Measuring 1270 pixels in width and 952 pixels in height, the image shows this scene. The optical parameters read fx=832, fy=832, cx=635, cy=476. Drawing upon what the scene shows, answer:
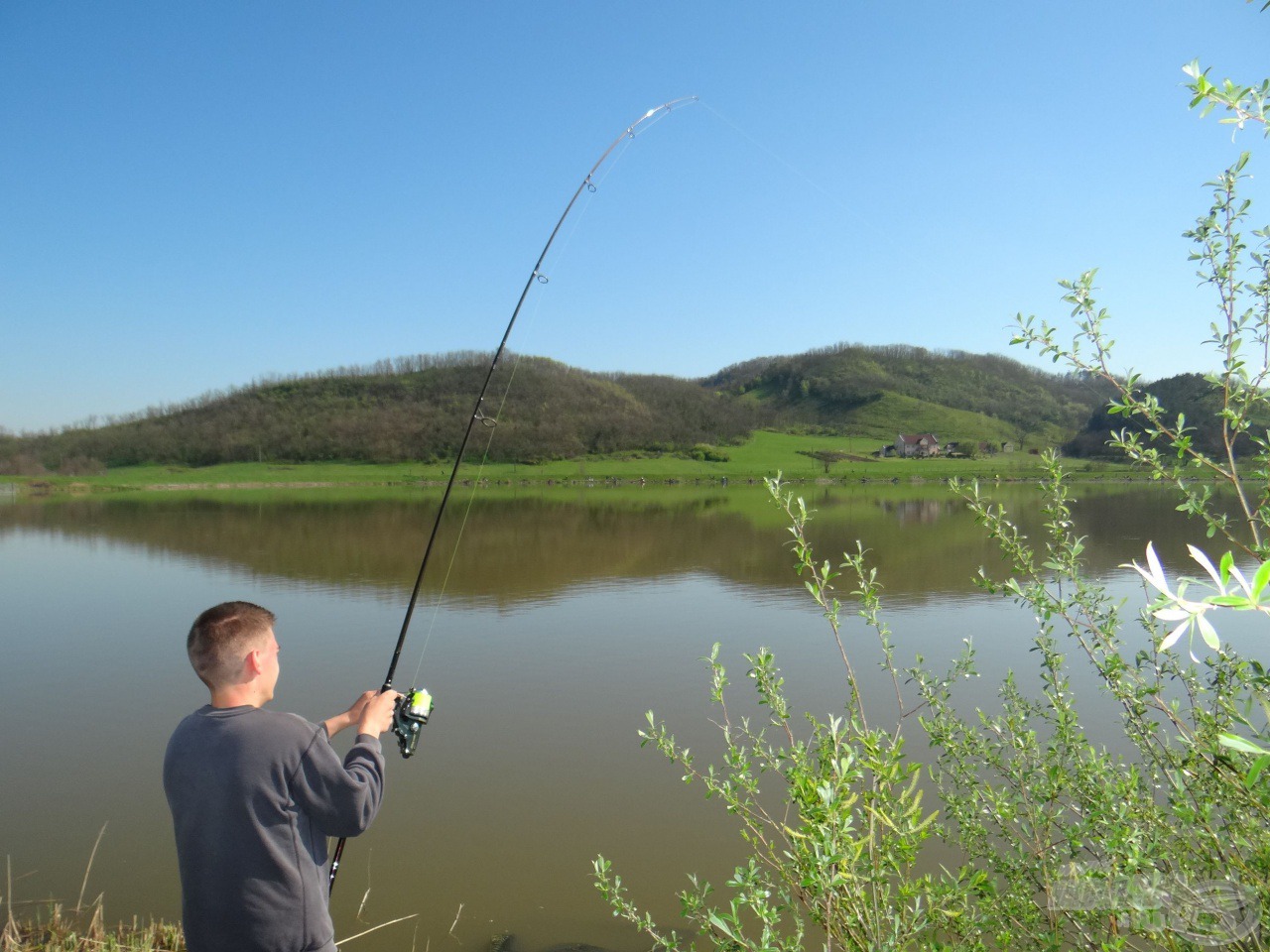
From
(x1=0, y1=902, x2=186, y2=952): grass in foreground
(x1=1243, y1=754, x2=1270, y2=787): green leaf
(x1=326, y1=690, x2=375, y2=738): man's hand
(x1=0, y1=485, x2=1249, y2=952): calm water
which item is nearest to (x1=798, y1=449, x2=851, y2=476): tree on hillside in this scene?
(x1=0, y1=485, x2=1249, y2=952): calm water

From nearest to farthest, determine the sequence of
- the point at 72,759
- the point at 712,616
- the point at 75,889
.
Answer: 1. the point at 75,889
2. the point at 72,759
3. the point at 712,616

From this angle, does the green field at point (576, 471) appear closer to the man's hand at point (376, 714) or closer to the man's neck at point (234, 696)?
the man's hand at point (376, 714)

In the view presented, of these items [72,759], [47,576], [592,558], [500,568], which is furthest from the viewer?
[592,558]

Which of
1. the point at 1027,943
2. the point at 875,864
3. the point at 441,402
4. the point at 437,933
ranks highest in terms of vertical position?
the point at 441,402

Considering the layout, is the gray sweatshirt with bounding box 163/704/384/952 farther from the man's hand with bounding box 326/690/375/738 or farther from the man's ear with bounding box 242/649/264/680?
the man's hand with bounding box 326/690/375/738

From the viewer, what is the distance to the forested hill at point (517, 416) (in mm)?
107375

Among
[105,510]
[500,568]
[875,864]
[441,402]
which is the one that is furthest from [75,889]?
[441,402]

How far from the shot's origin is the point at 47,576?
805 inches

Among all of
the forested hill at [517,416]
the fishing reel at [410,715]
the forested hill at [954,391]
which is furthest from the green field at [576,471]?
the fishing reel at [410,715]

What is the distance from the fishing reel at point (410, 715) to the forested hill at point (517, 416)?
257ft

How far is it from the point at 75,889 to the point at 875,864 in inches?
244

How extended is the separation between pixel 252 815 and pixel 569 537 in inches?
1085

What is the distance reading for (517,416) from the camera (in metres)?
120

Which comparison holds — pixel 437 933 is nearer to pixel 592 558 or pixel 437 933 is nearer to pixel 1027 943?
pixel 1027 943
